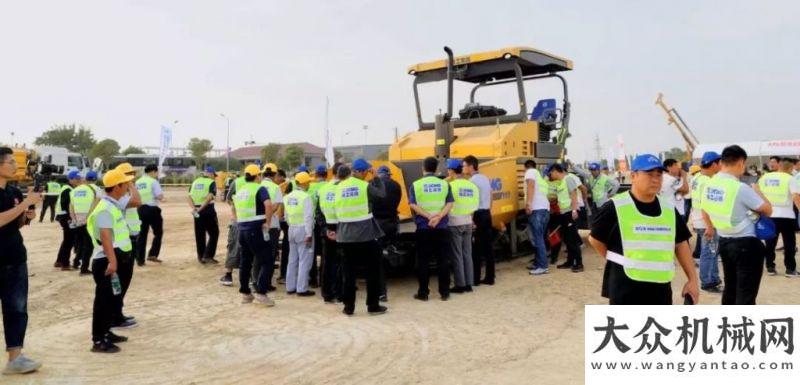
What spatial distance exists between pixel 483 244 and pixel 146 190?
5.36 metres

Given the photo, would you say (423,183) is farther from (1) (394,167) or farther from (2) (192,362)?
(2) (192,362)

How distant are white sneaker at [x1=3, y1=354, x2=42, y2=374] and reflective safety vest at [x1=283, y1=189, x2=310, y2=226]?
3.01 meters

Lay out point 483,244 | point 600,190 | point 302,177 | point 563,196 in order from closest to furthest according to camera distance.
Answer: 1. point 302,177
2. point 483,244
3. point 563,196
4. point 600,190

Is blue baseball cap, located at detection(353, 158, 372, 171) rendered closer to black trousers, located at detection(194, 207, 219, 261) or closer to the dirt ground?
the dirt ground

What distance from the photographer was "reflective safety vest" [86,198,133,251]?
4.45 metres

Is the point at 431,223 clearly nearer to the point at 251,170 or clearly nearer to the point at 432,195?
the point at 432,195

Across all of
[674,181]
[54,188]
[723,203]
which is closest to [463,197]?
[723,203]

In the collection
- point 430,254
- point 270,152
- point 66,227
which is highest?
point 270,152

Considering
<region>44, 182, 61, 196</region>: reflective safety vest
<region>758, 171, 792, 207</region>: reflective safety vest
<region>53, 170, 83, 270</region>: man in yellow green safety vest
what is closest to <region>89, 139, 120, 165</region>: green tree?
<region>44, 182, 61, 196</region>: reflective safety vest

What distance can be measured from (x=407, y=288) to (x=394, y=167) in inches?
73.2

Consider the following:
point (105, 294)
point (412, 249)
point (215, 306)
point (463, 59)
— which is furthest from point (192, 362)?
point (463, 59)

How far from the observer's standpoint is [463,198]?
6.30 metres

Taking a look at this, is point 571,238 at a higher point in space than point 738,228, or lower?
lower

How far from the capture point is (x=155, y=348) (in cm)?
458
